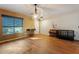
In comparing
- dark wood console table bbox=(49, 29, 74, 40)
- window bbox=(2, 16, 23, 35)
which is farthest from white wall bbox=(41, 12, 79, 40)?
window bbox=(2, 16, 23, 35)

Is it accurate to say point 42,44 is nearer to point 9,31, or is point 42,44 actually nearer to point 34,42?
point 34,42

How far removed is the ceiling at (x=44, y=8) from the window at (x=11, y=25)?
0.17 meters

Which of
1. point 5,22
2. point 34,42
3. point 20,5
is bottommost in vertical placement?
point 34,42

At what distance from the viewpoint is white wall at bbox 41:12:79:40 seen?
1838mm

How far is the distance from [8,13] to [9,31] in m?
0.34

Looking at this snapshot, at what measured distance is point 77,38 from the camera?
1854mm

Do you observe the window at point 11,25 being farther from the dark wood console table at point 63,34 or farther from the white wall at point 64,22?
the dark wood console table at point 63,34

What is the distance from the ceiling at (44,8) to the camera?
1.79 m

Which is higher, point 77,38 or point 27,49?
point 77,38

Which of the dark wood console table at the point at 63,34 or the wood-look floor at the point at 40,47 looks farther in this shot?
the dark wood console table at the point at 63,34

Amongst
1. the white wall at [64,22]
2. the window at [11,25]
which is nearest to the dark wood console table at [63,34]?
the white wall at [64,22]

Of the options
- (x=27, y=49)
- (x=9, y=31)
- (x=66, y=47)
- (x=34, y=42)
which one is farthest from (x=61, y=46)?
(x=9, y=31)
